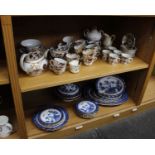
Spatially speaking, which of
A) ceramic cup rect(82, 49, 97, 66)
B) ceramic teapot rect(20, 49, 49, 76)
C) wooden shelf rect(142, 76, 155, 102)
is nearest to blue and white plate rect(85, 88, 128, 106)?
wooden shelf rect(142, 76, 155, 102)

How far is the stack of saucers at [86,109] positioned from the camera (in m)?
1.10

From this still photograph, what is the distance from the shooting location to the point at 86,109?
1.13m

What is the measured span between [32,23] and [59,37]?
0.17m

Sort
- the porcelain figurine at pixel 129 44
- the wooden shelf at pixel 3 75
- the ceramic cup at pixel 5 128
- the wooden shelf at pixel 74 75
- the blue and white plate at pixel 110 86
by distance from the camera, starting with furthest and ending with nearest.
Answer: the blue and white plate at pixel 110 86 < the porcelain figurine at pixel 129 44 < the ceramic cup at pixel 5 128 < the wooden shelf at pixel 74 75 < the wooden shelf at pixel 3 75

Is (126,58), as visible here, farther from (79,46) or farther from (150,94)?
(150,94)

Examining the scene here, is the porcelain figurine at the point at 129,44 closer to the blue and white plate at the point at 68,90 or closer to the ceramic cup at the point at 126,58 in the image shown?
the ceramic cup at the point at 126,58

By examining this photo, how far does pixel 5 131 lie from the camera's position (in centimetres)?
96

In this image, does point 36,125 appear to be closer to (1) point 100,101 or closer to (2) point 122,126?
(1) point 100,101

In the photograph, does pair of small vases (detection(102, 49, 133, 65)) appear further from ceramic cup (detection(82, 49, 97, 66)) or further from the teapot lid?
the teapot lid

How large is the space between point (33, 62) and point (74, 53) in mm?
249

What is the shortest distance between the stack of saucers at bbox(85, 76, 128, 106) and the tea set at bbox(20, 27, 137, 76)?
0.23 metres

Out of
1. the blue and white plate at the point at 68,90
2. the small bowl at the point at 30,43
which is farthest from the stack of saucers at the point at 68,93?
the small bowl at the point at 30,43

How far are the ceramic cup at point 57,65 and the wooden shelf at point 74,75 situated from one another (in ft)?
0.08

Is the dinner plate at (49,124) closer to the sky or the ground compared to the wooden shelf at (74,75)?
closer to the ground
